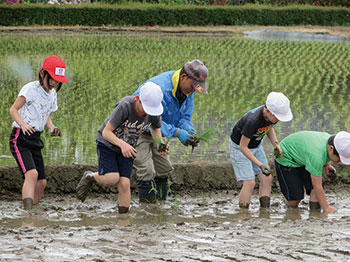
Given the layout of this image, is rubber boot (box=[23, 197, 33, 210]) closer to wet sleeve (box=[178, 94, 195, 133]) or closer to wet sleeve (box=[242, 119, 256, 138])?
wet sleeve (box=[178, 94, 195, 133])

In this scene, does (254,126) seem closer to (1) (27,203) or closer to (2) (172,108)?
(2) (172,108)

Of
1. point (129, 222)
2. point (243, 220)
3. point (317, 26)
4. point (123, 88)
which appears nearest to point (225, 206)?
point (243, 220)

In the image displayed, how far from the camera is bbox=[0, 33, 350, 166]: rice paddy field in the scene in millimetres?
8219

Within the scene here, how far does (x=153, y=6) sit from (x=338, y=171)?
78.4 feet

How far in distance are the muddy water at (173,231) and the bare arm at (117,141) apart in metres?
0.51

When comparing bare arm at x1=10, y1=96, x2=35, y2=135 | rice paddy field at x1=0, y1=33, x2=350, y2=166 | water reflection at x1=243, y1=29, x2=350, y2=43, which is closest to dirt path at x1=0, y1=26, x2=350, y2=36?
water reflection at x1=243, y1=29, x2=350, y2=43

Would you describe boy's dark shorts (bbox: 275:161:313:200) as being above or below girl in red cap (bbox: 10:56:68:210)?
below

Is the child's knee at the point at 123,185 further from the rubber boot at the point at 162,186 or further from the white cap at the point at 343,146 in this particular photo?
the white cap at the point at 343,146

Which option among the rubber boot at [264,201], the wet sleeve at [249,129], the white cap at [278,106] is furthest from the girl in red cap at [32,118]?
the rubber boot at [264,201]

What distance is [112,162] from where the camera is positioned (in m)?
5.39

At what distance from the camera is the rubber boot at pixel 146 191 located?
227 inches

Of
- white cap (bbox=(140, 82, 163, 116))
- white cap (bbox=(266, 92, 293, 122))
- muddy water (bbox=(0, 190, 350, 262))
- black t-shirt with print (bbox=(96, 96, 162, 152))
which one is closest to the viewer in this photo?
muddy water (bbox=(0, 190, 350, 262))

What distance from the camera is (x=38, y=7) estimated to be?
28.0 meters

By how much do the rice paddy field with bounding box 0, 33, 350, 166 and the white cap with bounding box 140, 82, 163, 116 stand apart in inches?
75.0
